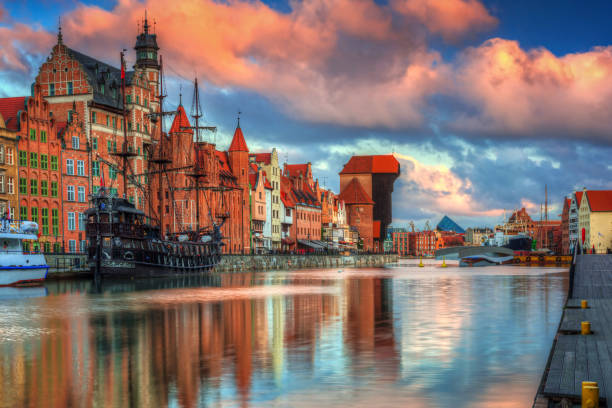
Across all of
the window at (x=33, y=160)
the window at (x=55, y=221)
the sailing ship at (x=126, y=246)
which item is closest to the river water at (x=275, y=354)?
the sailing ship at (x=126, y=246)

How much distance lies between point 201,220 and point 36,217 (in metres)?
32.2

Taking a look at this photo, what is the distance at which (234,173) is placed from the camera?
122375 mm

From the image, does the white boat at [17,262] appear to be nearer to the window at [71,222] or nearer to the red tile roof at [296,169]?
the window at [71,222]

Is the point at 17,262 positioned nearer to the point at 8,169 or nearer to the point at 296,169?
the point at 8,169

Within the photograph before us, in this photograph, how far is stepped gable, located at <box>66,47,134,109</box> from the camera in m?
93.5

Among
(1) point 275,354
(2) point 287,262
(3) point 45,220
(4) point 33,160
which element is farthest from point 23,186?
(1) point 275,354

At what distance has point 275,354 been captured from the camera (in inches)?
838

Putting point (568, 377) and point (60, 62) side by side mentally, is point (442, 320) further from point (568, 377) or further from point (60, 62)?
point (60, 62)

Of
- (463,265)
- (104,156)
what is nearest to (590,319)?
(104,156)

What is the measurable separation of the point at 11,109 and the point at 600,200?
142 m

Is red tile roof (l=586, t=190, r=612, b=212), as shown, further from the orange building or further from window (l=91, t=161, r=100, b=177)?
the orange building

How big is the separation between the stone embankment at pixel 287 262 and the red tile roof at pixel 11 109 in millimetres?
32203

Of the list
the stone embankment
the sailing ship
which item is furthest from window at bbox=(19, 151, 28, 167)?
the stone embankment

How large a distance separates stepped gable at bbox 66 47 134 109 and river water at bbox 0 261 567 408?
58.5m
